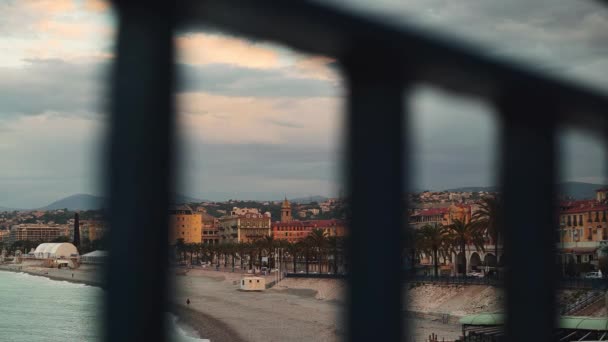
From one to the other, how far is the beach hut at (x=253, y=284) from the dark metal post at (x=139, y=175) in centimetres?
5145

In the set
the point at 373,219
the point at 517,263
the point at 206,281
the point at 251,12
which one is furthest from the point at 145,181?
the point at 206,281

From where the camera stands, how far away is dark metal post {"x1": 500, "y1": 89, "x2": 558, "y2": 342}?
1370mm

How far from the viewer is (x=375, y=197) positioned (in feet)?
3.68

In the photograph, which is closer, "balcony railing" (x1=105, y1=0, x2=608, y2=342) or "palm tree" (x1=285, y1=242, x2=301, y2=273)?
"balcony railing" (x1=105, y1=0, x2=608, y2=342)

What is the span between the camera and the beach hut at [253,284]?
51.8 metres

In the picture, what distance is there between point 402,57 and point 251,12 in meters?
0.31

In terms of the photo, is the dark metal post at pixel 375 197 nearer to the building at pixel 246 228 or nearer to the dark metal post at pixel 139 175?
the dark metal post at pixel 139 175

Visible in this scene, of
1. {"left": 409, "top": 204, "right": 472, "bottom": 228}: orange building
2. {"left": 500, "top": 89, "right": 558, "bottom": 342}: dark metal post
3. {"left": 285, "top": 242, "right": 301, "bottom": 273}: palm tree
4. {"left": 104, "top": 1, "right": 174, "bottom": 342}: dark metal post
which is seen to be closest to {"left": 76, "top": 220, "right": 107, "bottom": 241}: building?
{"left": 104, "top": 1, "right": 174, "bottom": 342}: dark metal post

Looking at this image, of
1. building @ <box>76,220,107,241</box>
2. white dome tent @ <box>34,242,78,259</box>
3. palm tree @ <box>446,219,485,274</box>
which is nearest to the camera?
building @ <box>76,220,107,241</box>

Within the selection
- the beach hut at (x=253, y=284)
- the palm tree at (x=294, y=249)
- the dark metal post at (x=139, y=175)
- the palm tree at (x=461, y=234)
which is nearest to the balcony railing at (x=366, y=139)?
the dark metal post at (x=139, y=175)

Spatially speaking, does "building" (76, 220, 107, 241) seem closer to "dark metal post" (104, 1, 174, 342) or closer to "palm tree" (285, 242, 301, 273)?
"dark metal post" (104, 1, 174, 342)

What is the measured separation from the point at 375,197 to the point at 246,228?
64712mm

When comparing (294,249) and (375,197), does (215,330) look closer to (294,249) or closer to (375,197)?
(294,249)

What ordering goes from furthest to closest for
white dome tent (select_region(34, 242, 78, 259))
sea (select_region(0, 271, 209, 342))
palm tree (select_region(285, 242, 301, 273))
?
white dome tent (select_region(34, 242, 78, 259))
palm tree (select_region(285, 242, 301, 273))
sea (select_region(0, 271, 209, 342))
